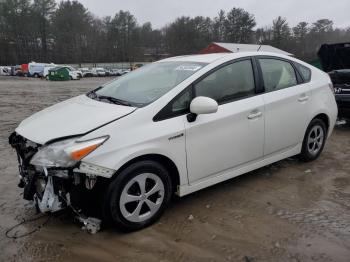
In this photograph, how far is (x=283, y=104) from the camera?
Result: 4.56 metres

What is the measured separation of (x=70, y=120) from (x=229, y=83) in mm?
1781

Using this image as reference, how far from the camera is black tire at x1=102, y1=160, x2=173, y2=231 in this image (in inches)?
126

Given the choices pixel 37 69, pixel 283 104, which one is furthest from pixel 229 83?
pixel 37 69

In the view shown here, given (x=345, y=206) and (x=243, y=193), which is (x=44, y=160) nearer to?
(x=243, y=193)

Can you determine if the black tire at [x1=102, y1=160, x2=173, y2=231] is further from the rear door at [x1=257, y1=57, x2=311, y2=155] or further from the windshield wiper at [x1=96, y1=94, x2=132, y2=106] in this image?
the rear door at [x1=257, y1=57, x2=311, y2=155]

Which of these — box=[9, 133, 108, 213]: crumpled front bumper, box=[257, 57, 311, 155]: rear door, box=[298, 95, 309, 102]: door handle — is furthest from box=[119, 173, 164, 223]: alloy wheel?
box=[298, 95, 309, 102]: door handle

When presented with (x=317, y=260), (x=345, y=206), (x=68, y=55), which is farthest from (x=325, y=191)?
(x=68, y=55)

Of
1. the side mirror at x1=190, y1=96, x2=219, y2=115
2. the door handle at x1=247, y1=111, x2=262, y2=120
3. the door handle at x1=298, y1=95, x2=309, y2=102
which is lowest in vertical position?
the door handle at x1=247, y1=111, x2=262, y2=120

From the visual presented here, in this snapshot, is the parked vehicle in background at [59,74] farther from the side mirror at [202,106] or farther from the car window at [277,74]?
the side mirror at [202,106]

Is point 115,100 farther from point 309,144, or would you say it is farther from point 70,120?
point 309,144

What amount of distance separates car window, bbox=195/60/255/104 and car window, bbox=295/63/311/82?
1036mm

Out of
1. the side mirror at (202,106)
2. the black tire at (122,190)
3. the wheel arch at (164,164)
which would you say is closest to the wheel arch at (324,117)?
the side mirror at (202,106)

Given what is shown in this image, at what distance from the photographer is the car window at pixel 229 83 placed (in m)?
3.91

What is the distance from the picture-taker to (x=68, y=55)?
87250 millimetres
